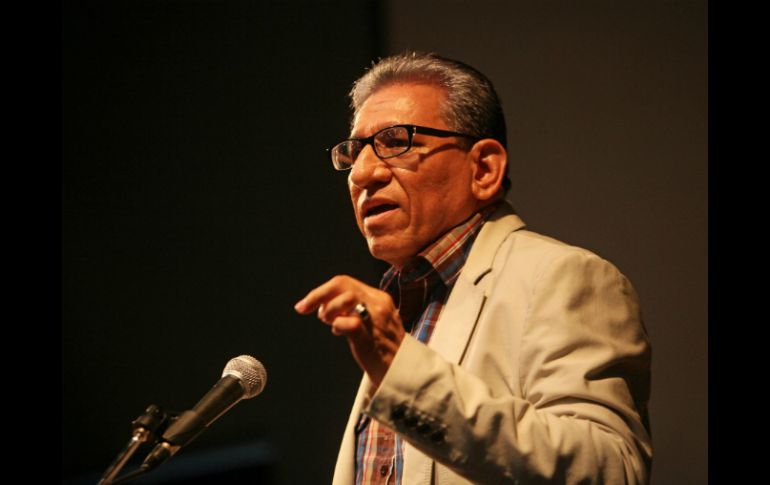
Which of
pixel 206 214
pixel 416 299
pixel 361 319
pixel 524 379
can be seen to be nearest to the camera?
pixel 361 319

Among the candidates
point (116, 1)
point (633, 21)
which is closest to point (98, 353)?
point (116, 1)

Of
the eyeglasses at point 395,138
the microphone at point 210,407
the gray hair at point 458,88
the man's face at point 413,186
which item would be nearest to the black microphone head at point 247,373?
the microphone at point 210,407

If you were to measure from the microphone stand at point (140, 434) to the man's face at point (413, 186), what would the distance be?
30.4 inches

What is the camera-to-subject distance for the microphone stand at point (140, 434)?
1.26m

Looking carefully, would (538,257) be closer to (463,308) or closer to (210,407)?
(463,308)

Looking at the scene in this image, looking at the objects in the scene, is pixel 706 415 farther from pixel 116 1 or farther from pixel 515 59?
pixel 116 1

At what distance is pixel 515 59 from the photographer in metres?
2.89

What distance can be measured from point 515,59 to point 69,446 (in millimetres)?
2114

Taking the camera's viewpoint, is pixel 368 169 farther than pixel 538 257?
Yes

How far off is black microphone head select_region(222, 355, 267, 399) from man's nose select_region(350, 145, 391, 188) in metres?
0.63

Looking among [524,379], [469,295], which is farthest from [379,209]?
[524,379]

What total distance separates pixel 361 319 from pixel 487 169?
2.82ft

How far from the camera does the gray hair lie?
201 centimetres

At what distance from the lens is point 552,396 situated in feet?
4.86
